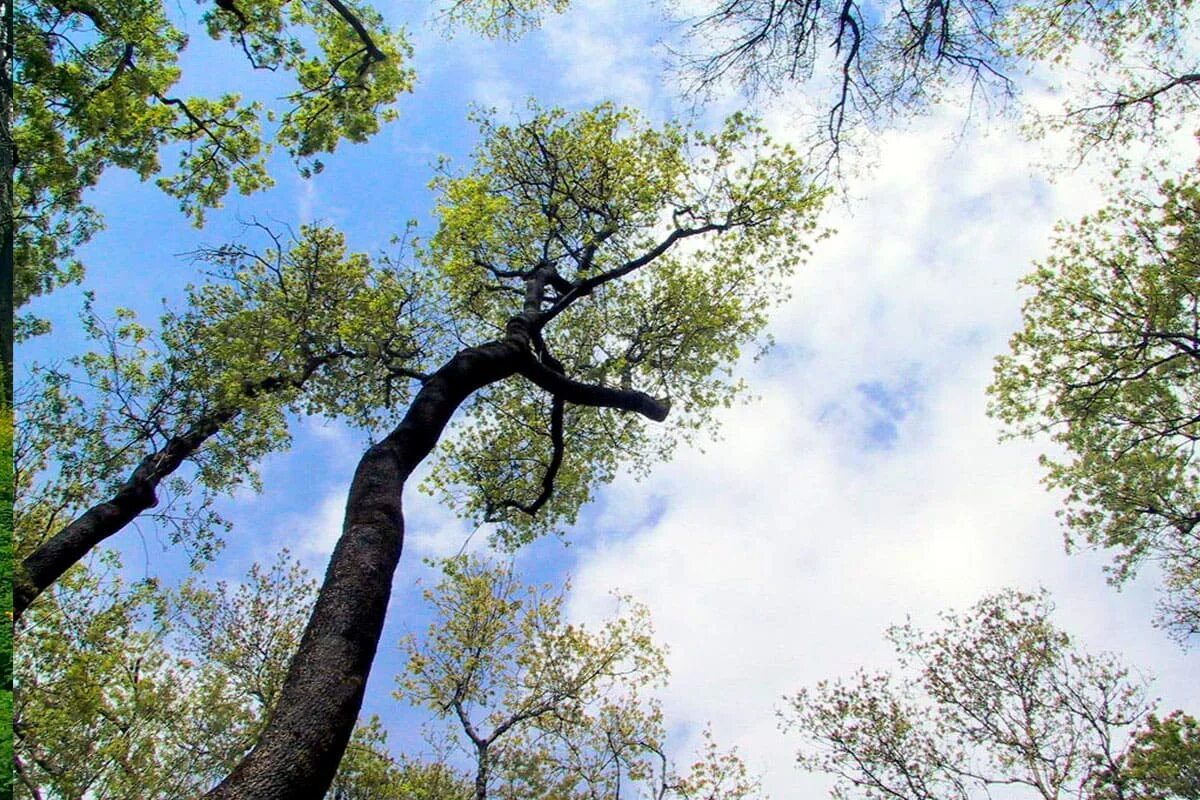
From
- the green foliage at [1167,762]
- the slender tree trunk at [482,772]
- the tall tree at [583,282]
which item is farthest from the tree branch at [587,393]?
the green foliage at [1167,762]

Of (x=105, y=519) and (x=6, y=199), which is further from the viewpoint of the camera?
(x=105, y=519)

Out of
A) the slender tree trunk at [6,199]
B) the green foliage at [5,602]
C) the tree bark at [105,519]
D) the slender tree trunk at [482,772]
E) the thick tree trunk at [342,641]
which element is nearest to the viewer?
the thick tree trunk at [342,641]

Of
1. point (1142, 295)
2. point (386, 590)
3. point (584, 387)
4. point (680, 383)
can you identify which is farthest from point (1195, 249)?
point (386, 590)

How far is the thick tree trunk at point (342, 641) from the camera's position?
12.0ft

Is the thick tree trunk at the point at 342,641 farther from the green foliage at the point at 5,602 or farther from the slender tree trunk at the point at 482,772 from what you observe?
the slender tree trunk at the point at 482,772

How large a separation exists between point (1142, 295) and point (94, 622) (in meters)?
25.0

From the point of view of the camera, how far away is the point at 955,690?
22.5 m

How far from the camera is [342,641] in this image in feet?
14.5

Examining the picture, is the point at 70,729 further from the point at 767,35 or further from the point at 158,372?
the point at 767,35

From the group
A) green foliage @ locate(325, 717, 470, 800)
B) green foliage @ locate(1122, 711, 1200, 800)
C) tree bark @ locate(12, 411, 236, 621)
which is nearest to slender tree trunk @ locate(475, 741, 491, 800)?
green foliage @ locate(325, 717, 470, 800)

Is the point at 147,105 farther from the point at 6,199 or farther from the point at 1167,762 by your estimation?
the point at 1167,762

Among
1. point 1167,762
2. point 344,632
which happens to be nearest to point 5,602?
point 344,632

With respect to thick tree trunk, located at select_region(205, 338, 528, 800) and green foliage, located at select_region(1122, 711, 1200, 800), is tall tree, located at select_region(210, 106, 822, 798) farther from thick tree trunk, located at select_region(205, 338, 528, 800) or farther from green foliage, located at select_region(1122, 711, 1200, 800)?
green foliage, located at select_region(1122, 711, 1200, 800)

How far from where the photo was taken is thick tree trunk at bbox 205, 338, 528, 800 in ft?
12.0
